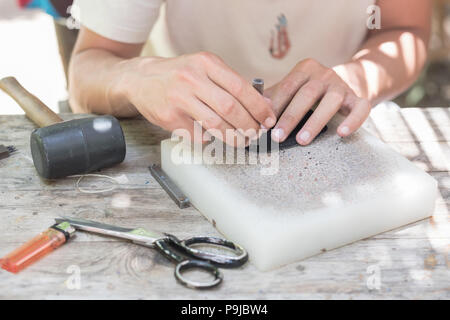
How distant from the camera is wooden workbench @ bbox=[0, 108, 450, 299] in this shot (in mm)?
735

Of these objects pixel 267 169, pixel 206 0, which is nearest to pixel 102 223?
pixel 267 169

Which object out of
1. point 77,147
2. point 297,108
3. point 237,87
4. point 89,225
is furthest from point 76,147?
point 297,108

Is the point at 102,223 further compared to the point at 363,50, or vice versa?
the point at 363,50

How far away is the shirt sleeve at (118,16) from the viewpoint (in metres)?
1.31

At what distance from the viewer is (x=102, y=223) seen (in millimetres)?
866

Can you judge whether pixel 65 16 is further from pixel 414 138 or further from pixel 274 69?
pixel 414 138

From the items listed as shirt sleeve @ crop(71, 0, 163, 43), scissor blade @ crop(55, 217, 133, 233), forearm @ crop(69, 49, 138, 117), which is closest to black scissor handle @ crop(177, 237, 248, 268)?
scissor blade @ crop(55, 217, 133, 233)

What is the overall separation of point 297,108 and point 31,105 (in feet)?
1.94

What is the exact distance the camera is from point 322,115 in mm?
1008

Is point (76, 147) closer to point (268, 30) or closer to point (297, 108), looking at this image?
point (297, 108)

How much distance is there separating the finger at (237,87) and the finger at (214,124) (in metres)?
0.05

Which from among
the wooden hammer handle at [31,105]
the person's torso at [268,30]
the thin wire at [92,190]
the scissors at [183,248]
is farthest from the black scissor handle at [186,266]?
the person's torso at [268,30]
